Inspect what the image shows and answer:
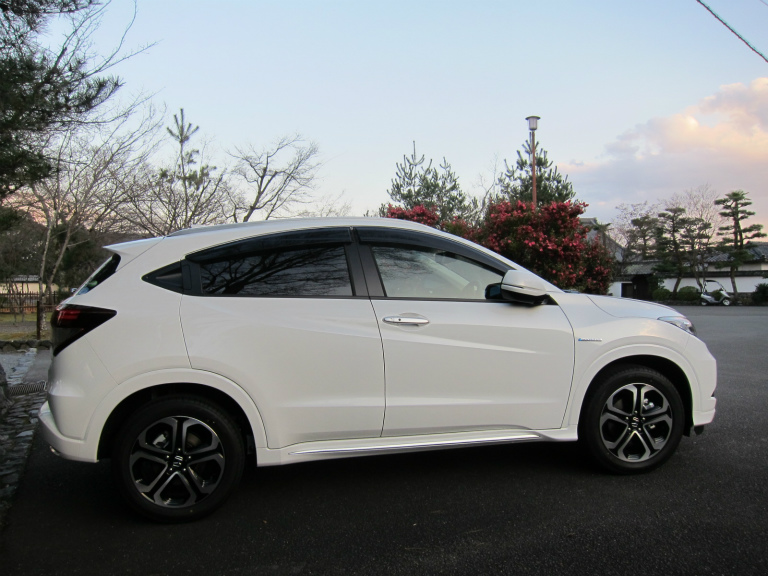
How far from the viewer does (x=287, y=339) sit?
3172mm

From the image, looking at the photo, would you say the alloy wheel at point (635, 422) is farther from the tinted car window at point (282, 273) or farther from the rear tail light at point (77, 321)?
the rear tail light at point (77, 321)

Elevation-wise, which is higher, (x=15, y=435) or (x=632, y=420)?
(x=632, y=420)

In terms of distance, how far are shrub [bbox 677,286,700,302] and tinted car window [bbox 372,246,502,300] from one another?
4750 cm

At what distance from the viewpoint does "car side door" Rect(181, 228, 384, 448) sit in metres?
3.13

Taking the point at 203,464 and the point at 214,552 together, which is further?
the point at 203,464

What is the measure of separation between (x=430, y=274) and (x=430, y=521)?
4.70 feet

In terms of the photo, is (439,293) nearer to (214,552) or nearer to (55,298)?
(214,552)

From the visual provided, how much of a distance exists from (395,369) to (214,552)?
131 centimetres

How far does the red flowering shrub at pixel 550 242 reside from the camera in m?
11.3

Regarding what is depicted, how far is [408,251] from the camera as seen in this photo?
3615 mm

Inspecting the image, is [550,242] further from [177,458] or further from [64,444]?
[64,444]

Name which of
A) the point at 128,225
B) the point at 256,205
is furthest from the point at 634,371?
the point at 256,205

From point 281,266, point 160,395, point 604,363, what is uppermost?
point 281,266

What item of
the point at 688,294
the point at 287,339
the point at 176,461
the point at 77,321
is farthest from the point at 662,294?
the point at 77,321
